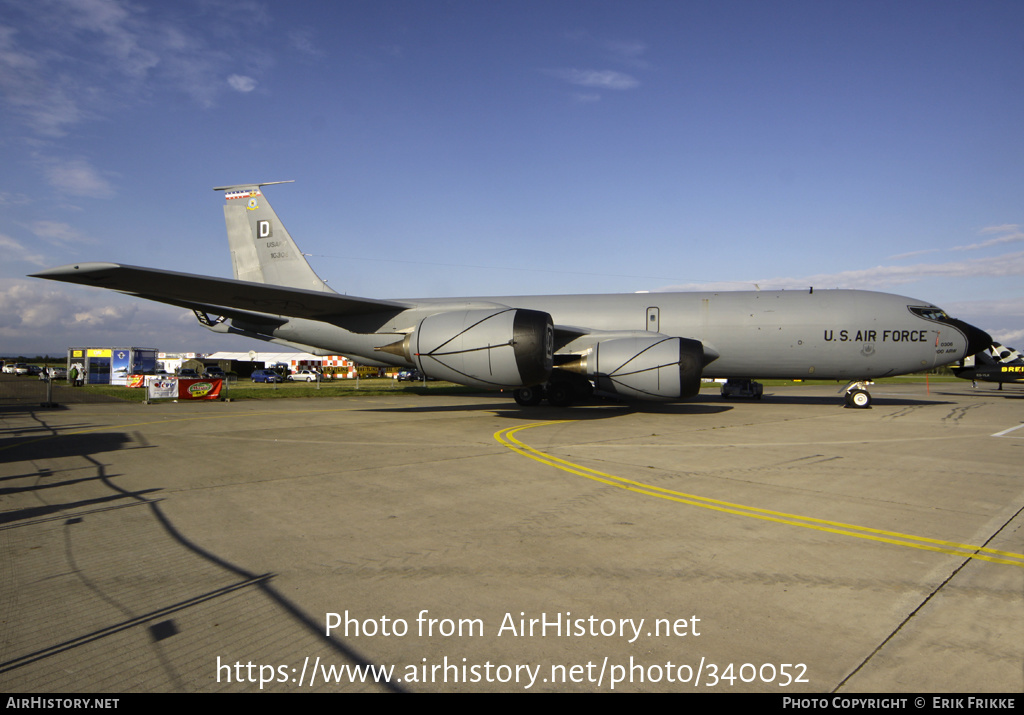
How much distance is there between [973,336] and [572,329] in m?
14.1

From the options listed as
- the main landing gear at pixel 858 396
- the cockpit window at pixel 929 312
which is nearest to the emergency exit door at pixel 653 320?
the main landing gear at pixel 858 396

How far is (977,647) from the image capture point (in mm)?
3539

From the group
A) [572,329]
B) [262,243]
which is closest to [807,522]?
[572,329]

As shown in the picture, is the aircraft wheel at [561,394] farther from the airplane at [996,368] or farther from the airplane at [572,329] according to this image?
the airplane at [996,368]

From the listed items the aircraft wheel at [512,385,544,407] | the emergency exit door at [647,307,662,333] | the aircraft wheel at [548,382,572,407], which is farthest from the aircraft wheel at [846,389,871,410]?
the aircraft wheel at [512,385,544,407]

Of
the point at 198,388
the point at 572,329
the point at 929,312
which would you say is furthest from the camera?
the point at 198,388

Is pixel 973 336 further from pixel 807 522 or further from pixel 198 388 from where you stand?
pixel 198 388

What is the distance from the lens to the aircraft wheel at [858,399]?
20672 millimetres

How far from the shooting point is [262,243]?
21.6 metres

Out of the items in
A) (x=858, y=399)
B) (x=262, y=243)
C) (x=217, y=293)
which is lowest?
(x=858, y=399)

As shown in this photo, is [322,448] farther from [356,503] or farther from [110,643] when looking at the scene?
[110,643]

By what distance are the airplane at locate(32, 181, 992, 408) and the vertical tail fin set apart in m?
0.04

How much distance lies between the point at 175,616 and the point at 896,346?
71.2 ft
